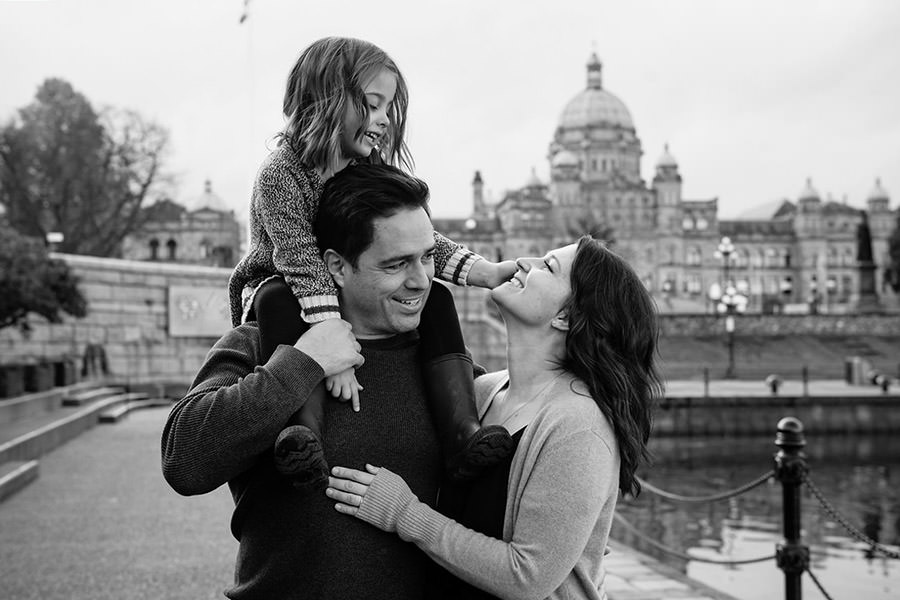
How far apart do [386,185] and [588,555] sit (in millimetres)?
983

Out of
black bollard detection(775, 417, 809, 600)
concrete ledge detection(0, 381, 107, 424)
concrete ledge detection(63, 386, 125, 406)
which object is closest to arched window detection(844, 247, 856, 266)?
concrete ledge detection(63, 386, 125, 406)

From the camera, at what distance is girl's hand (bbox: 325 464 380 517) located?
2.15m

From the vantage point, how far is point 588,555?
7.70 ft

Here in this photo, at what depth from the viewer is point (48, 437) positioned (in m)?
11.6

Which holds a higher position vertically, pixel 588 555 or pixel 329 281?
pixel 329 281

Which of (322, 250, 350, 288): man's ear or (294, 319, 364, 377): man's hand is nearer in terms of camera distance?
(294, 319, 364, 377): man's hand

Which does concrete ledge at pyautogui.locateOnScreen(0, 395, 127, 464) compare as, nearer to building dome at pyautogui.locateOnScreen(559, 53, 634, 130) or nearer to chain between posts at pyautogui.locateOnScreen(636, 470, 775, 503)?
chain between posts at pyautogui.locateOnScreen(636, 470, 775, 503)

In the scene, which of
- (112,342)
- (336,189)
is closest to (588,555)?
(336,189)

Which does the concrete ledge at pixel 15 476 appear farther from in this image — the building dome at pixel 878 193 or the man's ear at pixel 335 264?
the building dome at pixel 878 193

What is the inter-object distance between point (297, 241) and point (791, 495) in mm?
3851

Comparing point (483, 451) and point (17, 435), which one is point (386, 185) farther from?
point (17, 435)

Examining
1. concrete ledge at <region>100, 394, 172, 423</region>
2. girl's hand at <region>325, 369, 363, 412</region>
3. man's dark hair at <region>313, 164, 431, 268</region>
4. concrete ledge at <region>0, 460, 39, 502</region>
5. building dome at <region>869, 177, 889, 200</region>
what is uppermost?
building dome at <region>869, 177, 889, 200</region>

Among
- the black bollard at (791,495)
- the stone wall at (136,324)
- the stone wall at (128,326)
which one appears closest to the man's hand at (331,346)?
the black bollard at (791,495)

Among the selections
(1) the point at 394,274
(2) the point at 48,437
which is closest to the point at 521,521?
(1) the point at 394,274
